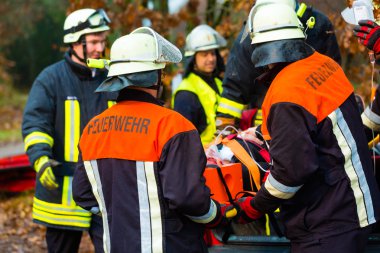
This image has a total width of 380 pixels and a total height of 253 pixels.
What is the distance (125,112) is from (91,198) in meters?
0.59

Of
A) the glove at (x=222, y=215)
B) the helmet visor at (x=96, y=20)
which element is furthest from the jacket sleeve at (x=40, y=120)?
the glove at (x=222, y=215)

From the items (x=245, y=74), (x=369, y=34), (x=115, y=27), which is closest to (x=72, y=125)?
(x=245, y=74)

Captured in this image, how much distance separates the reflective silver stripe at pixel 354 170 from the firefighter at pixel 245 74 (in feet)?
5.66

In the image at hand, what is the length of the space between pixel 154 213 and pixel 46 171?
1.63 m

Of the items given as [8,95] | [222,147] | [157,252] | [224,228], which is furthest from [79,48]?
[8,95]

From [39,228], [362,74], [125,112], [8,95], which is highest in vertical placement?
[125,112]

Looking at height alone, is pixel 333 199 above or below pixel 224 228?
above

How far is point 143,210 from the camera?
3400mm

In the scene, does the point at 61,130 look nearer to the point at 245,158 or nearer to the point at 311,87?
the point at 245,158

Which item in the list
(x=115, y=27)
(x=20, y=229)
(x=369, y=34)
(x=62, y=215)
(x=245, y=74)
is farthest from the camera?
(x=115, y=27)

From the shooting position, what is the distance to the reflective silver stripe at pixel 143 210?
337cm

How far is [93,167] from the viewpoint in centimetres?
356

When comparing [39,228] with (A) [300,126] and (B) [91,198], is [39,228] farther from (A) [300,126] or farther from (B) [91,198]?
(A) [300,126]

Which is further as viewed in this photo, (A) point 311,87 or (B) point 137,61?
(B) point 137,61
